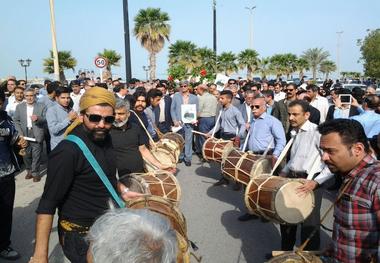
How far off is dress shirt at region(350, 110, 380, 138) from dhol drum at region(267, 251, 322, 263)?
3.98m

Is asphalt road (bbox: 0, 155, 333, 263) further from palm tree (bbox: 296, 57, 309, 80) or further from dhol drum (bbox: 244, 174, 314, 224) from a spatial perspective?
palm tree (bbox: 296, 57, 309, 80)

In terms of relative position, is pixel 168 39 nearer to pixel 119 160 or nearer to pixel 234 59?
pixel 234 59

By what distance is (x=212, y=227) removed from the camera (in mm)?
5664

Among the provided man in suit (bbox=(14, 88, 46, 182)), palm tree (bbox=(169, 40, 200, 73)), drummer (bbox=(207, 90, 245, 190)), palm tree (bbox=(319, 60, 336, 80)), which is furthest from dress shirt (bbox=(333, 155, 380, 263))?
palm tree (bbox=(319, 60, 336, 80))

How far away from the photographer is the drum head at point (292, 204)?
398cm

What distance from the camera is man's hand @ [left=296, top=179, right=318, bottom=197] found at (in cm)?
385

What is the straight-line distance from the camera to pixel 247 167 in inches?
217

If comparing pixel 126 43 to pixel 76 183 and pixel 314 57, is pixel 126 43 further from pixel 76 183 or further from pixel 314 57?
pixel 314 57

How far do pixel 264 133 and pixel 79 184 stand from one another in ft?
12.3

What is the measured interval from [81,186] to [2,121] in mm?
2456

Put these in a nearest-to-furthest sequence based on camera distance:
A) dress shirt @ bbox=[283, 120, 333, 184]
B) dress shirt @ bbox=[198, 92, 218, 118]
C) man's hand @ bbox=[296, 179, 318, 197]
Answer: man's hand @ bbox=[296, 179, 318, 197] → dress shirt @ bbox=[283, 120, 333, 184] → dress shirt @ bbox=[198, 92, 218, 118]

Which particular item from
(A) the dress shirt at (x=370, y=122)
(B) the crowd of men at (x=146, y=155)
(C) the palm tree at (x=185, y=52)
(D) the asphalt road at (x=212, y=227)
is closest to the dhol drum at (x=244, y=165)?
(B) the crowd of men at (x=146, y=155)

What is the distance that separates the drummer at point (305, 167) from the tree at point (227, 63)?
3764 cm

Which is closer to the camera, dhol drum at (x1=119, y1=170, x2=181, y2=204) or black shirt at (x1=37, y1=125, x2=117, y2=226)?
black shirt at (x1=37, y1=125, x2=117, y2=226)
